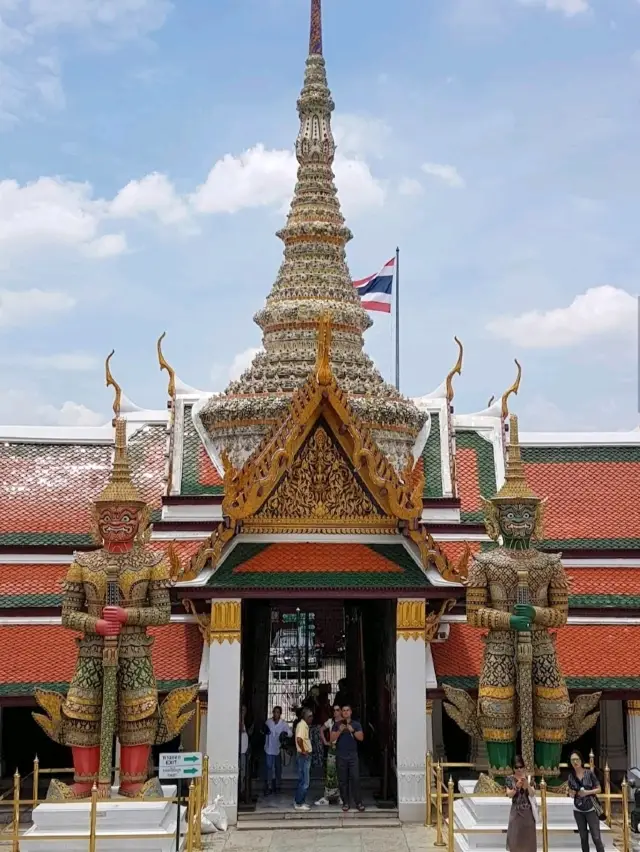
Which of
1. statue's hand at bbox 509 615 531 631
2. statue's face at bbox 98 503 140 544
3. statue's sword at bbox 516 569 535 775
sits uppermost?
statue's face at bbox 98 503 140 544

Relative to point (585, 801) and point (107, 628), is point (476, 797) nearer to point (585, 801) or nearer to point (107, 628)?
point (585, 801)

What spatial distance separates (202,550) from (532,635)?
408 centimetres

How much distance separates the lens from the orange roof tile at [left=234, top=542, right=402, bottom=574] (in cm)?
1239

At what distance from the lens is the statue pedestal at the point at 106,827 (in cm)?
965

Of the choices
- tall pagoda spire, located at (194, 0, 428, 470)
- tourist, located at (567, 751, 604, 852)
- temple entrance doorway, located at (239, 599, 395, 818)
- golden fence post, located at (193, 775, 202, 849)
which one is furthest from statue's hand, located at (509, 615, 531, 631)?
tall pagoda spire, located at (194, 0, 428, 470)

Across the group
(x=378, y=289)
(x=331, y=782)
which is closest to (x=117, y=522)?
(x=331, y=782)

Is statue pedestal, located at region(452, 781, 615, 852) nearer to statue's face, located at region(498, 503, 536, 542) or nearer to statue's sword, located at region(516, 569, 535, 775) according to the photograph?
statue's sword, located at region(516, 569, 535, 775)

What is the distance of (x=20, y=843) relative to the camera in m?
9.73

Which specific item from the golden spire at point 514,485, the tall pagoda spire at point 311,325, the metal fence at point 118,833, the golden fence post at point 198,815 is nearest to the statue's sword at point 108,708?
the metal fence at point 118,833

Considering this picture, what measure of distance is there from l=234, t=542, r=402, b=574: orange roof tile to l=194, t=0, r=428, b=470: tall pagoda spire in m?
4.07

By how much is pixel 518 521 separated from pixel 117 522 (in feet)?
14.7

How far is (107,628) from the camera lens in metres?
10.4

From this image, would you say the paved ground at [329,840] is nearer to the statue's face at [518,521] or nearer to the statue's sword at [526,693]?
the statue's sword at [526,693]

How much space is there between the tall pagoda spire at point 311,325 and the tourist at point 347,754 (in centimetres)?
574
